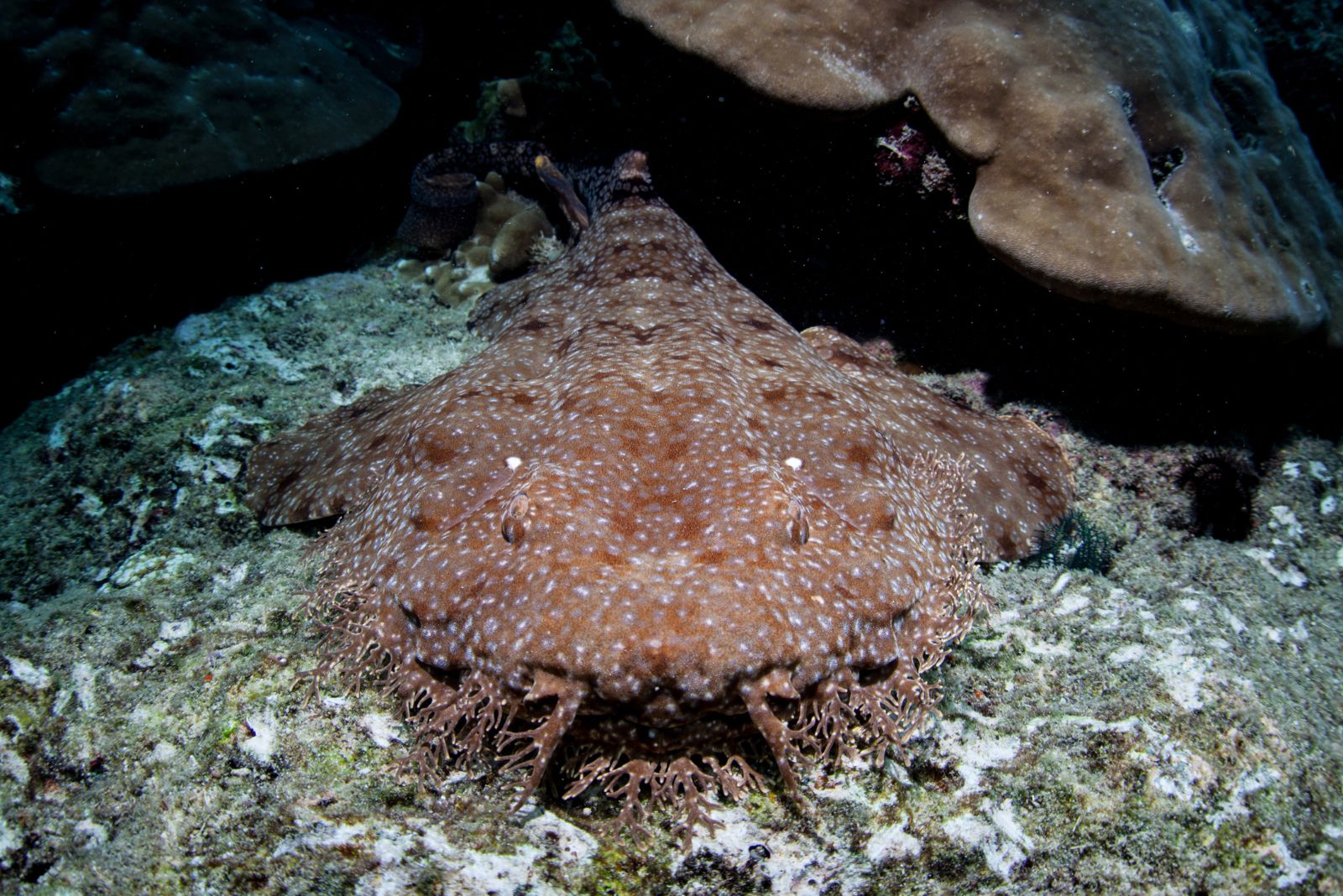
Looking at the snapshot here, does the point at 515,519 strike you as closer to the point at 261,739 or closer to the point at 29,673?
the point at 261,739

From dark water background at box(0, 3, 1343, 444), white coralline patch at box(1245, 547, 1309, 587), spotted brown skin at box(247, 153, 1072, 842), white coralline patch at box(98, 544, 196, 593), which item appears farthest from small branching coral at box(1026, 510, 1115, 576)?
white coralline patch at box(98, 544, 196, 593)

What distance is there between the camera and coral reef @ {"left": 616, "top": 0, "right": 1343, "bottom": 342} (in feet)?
Answer: 12.8

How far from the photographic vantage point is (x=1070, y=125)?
4051 mm

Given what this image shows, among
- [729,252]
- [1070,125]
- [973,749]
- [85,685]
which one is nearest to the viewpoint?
[973,749]

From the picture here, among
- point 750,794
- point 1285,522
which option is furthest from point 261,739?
point 1285,522

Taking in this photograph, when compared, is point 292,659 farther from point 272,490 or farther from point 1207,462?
point 1207,462

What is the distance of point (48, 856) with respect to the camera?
2133mm

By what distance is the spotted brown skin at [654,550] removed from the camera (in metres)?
2.04

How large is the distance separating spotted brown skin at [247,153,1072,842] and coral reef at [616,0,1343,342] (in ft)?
4.37

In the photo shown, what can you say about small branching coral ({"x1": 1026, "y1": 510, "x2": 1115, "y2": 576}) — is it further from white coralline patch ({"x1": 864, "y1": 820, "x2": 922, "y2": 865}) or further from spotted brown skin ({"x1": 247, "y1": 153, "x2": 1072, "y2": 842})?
white coralline patch ({"x1": 864, "y1": 820, "x2": 922, "y2": 865})

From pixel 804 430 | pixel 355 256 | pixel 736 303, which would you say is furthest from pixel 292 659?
pixel 355 256

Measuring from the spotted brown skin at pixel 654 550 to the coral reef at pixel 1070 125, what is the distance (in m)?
1.33

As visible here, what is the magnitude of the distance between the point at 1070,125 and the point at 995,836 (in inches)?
160

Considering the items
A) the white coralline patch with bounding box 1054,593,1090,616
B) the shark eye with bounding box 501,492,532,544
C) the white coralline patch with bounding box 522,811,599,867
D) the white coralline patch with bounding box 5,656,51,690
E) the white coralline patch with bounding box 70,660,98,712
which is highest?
the shark eye with bounding box 501,492,532,544
